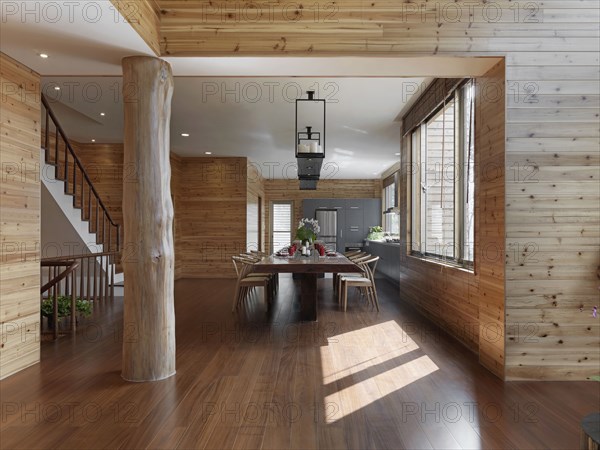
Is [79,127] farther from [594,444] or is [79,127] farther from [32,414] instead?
[594,444]

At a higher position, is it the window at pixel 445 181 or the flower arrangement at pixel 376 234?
the window at pixel 445 181

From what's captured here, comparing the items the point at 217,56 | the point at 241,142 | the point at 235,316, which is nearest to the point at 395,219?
the point at 241,142

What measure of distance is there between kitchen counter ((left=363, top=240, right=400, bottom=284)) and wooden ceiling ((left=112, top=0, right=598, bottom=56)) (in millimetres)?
5283

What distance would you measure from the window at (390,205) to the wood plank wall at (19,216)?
343 inches

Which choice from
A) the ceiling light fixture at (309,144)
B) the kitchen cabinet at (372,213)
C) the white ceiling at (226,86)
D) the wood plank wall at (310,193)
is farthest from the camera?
the wood plank wall at (310,193)

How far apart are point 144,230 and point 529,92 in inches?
126

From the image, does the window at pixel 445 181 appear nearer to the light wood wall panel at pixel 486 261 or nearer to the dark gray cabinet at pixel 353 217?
the light wood wall panel at pixel 486 261

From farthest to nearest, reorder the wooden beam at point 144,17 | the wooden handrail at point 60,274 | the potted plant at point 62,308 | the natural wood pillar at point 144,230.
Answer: the potted plant at point 62,308
the wooden handrail at point 60,274
the natural wood pillar at point 144,230
the wooden beam at point 144,17

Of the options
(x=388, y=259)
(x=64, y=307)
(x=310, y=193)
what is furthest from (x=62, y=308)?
(x=310, y=193)

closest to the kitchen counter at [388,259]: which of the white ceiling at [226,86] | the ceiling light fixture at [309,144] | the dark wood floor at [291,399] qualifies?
the white ceiling at [226,86]

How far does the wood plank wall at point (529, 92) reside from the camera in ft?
10.3

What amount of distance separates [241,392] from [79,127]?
20.9ft

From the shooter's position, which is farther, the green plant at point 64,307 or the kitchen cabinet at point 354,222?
the kitchen cabinet at point 354,222

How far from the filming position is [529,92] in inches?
125
